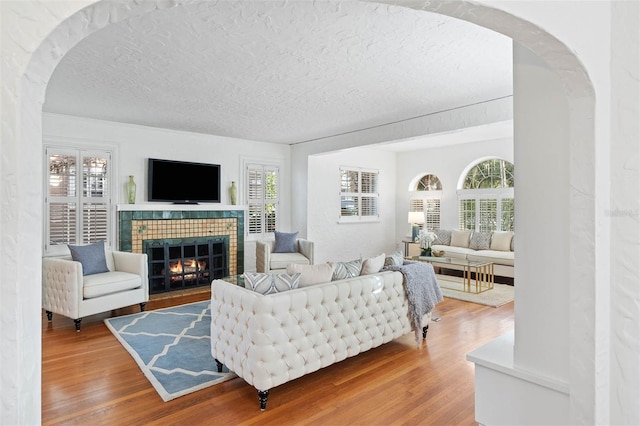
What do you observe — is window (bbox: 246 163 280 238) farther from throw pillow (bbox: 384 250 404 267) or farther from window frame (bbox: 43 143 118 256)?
throw pillow (bbox: 384 250 404 267)

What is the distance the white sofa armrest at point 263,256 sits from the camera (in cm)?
620

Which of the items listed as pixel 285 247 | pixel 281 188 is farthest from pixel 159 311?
pixel 281 188

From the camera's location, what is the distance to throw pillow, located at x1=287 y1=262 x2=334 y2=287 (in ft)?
9.70

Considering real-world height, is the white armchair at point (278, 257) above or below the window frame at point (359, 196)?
below

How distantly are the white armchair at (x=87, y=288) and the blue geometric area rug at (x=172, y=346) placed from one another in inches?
9.3

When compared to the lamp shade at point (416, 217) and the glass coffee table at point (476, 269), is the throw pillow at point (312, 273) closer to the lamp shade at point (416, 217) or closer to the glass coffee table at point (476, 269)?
the glass coffee table at point (476, 269)

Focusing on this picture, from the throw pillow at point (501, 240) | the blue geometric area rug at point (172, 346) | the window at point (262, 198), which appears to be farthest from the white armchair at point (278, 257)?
the throw pillow at point (501, 240)

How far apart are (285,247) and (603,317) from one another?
5373 mm

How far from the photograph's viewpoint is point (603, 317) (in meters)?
1.43

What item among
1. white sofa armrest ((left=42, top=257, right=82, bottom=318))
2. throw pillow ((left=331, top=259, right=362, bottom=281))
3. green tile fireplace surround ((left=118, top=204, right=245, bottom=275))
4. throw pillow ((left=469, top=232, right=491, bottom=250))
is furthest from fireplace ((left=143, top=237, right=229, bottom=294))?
throw pillow ((left=469, top=232, right=491, bottom=250))

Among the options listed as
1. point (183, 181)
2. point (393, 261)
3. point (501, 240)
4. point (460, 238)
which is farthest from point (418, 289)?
point (460, 238)

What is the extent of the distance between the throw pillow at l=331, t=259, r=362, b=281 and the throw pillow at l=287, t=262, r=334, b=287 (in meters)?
0.10

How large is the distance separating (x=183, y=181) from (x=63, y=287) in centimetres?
243

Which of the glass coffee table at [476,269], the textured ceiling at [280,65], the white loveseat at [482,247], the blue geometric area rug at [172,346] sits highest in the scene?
the textured ceiling at [280,65]
